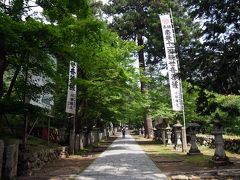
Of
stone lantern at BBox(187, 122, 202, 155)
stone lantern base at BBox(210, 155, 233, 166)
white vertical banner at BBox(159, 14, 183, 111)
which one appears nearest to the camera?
stone lantern base at BBox(210, 155, 233, 166)

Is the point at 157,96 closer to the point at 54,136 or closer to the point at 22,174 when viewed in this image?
the point at 54,136

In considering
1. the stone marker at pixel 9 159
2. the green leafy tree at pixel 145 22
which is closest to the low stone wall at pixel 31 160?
the stone marker at pixel 9 159

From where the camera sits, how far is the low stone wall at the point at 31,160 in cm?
1282

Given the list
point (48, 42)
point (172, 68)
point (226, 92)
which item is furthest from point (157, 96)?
point (48, 42)

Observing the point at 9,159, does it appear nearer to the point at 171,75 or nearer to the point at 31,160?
the point at 31,160

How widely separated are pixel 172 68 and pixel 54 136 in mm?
9317

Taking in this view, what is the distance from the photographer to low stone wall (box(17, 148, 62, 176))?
1282 cm

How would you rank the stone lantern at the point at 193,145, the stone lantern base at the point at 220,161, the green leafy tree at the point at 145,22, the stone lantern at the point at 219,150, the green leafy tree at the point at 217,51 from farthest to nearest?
the green leafy tree at the point at 145,22 → the stone lantern at the point at 193,145 → the stone lantern at the point at 219,150 → the stone lantern base at the point at 220,161 → the green leafy tree at the point at 217,51

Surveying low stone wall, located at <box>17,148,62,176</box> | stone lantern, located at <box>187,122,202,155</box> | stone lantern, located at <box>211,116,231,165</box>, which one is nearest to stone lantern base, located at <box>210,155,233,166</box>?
stone lantern, located at <box>211,116,231,165</box>

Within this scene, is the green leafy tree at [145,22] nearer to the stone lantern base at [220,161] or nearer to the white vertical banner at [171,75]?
the white vertical banner at [171,75]

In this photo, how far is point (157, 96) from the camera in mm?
35844

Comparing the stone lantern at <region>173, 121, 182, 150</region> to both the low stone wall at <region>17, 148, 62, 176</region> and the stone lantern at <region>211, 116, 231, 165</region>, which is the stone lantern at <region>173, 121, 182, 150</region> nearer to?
the stone lantern at <region>211, 116, 231, 165</region>

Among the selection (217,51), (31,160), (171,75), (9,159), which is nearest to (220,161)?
(217,51)

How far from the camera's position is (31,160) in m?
13.8
